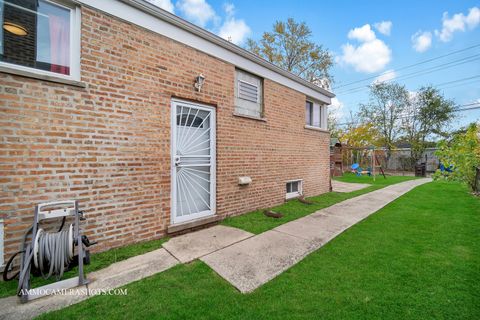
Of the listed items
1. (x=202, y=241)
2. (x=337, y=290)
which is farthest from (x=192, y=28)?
(x=337, y=290)

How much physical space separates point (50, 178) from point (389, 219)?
20.9 feet

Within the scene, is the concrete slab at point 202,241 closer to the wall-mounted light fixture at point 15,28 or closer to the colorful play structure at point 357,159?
the wall-mounted light fixture at point 15,28

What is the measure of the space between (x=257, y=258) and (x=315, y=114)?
6.41 m

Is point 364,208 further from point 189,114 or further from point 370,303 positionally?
point 189,114

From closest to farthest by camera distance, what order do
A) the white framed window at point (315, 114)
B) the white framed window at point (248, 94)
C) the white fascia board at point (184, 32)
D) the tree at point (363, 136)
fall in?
the white fascia board at point (184, 32)
the white framed window at point (248, 94)
the white framed window at point (315, 114)
the tree at point (363, 136)

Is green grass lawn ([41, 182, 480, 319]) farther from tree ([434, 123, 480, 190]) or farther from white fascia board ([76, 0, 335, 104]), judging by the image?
white fascia board ([76, 0, 335, 104])

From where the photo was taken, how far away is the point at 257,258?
111 inches

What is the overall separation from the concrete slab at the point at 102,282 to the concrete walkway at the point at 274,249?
2.17ft

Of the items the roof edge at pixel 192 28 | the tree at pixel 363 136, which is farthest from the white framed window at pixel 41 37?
the tree at pixel 363 136

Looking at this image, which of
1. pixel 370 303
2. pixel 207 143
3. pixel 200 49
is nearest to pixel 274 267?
pixel 370 303

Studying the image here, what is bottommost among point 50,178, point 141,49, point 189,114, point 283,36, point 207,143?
point 50,178

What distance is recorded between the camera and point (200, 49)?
4062 mm

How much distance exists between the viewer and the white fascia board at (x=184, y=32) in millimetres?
3070

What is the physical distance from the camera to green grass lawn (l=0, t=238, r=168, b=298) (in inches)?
84.4
